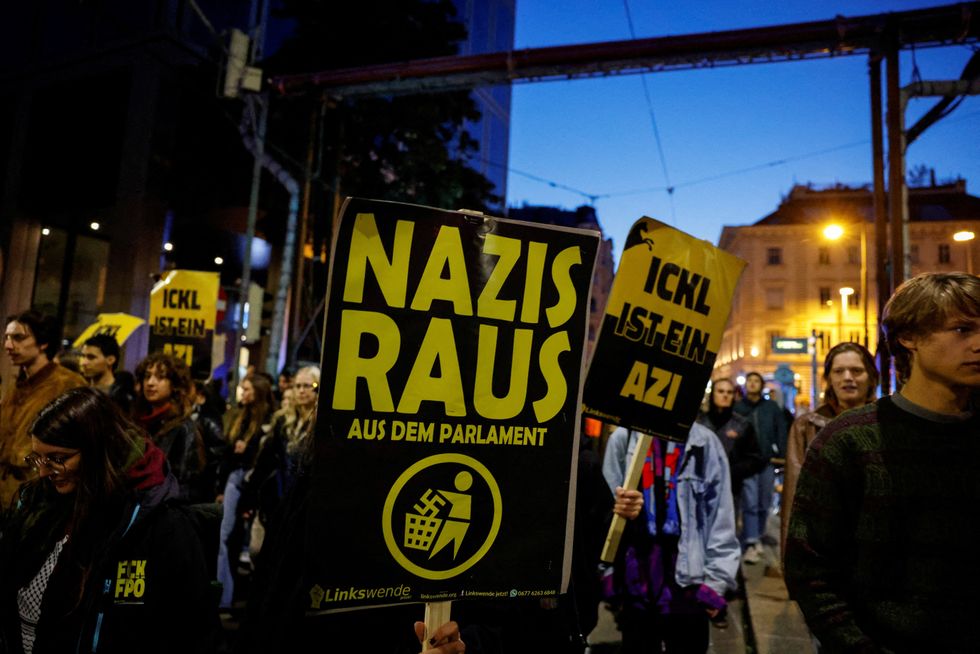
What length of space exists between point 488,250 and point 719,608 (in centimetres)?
277

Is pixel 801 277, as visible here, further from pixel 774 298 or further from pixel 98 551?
pixel 98 551

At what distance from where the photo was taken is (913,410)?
1.90 metres

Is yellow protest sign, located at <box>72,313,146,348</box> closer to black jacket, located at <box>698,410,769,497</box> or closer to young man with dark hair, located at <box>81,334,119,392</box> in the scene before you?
young man with dark hair, located at <box>81,334,119,392</box>

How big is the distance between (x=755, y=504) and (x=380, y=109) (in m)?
13.3

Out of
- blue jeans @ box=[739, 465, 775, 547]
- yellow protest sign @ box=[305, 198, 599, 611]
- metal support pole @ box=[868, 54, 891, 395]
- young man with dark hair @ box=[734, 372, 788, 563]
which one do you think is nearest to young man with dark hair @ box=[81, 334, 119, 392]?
yellow protest sign @ box=[305, 198, 599, 611]

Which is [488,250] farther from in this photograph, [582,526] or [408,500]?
[582,526]

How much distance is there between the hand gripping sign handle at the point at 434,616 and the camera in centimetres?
170

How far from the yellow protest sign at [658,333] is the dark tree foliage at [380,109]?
1295cm

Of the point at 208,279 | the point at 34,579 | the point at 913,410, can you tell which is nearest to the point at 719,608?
the point at 913,410

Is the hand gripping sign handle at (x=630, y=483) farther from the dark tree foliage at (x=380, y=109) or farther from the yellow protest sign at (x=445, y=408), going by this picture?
the dark tree foliage at (x=380, y=109)

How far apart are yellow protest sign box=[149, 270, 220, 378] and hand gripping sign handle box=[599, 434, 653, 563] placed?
5.88 metres

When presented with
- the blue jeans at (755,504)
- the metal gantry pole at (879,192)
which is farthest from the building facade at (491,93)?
the blue jeans at (755,504)

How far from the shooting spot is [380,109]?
53.8ft

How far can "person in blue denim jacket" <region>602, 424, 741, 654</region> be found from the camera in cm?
358
